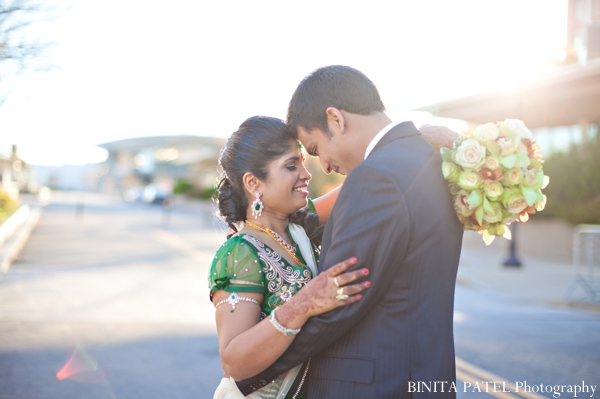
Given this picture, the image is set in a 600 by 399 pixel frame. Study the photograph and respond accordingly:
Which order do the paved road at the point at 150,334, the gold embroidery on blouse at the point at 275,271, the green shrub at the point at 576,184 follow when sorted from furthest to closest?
the green shrub at the point at 576,184 → the paved road at the point at 150,334 → the gold embroidery on blouse at the point at 275,271

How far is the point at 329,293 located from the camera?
194cm

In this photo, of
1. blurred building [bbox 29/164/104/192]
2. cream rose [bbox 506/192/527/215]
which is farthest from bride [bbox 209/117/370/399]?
blurred building [bbox 29/164/104/192]

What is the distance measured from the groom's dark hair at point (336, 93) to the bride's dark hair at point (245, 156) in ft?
0.95

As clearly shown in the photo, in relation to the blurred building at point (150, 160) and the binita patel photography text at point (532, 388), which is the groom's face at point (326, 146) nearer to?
the binita patel photography text at point (532, 388)

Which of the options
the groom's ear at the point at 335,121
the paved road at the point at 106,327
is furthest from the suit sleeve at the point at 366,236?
the paved road at the point at 106,327

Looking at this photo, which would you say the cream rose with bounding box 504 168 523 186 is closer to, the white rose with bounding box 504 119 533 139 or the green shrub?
the white rose with bounding box 504 119 533 139

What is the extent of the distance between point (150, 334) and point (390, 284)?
18.8 ft

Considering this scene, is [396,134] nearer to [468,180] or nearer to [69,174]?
[468,180]

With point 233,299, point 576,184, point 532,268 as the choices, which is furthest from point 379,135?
point 576,184

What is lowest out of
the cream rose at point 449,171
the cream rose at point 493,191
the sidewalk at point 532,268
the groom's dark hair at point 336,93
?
the sidewalk at point 532,268

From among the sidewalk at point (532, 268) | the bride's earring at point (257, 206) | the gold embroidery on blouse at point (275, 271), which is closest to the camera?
the gold embroidery on blouse at point (275, 271)

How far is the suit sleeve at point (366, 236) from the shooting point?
1903mm

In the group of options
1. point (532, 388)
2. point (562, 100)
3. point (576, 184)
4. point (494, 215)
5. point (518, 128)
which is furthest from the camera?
point (576, 184)

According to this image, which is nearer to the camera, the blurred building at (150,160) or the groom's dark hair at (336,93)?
the groom's dark hair at (336,93)
